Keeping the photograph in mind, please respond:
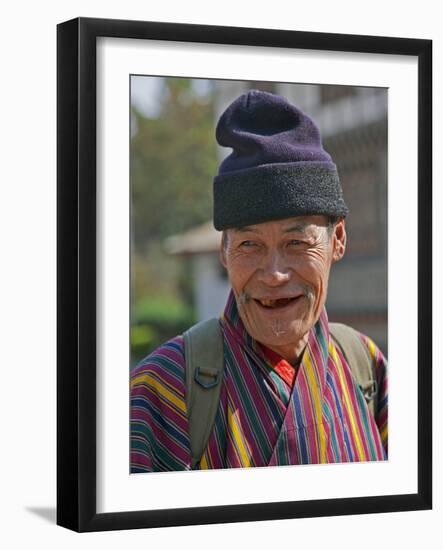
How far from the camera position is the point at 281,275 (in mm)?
4844

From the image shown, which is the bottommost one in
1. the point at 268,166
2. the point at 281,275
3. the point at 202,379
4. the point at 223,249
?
the point at 202,379

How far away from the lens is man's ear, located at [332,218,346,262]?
16.5ft

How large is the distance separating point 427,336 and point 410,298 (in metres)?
0.19

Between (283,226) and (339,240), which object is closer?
(283,226)

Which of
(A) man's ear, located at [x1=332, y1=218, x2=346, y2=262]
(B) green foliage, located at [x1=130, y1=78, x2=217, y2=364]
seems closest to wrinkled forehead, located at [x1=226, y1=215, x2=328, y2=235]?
(A) man's ear, located at [x1=332, y1=218, x2=346, y2=262]

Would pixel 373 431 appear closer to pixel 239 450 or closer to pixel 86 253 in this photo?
pixel 239 450

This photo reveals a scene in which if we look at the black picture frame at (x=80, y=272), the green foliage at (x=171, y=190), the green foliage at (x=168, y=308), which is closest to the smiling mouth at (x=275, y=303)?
the black picture frame at (x=80, y=272)

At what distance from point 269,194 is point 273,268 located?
0.31 meters

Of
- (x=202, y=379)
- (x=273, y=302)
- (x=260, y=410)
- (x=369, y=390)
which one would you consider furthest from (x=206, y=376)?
(x=369, y=390)

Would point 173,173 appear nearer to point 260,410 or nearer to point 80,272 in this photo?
point 260,410

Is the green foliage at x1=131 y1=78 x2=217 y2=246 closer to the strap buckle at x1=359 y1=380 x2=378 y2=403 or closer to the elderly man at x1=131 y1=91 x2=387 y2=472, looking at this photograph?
the strap buckle at x1=359 y1=380 x2=378 y2=403

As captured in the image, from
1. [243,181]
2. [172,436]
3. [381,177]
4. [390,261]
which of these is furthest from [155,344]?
[381,177]

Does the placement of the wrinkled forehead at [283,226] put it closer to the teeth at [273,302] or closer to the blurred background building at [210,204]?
the teeth at [273,302]

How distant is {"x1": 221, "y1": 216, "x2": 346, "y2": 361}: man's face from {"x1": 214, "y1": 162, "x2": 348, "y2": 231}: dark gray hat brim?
0.04 metres
